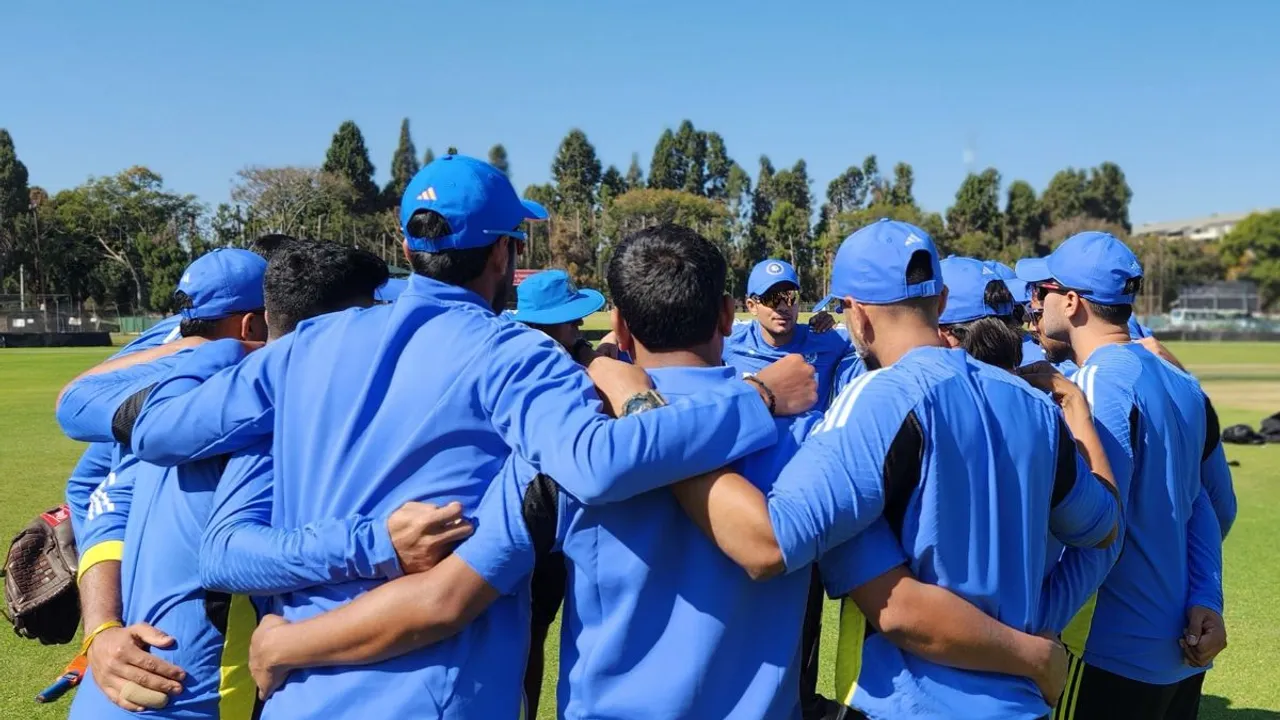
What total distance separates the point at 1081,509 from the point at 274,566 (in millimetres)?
1863

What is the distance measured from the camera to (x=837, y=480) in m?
2.00

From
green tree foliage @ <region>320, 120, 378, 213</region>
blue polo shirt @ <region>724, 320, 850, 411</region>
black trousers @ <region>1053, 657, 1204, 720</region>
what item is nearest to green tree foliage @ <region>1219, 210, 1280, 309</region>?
green tree foliage @ <region>320, 120, 378, 213</region>

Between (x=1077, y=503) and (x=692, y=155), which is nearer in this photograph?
(x=1077, y=503)

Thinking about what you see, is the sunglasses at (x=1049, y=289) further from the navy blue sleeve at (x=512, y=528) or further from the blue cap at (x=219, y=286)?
the blue cap at (x=219, y=286)

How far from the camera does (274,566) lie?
83.7 inches

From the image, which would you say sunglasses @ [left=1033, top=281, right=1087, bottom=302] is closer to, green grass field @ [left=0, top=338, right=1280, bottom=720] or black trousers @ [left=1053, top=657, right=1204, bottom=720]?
black trousers @ [left=1053, top=657, right=1204, bottom=720]

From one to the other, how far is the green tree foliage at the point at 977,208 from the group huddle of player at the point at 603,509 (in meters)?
95.8

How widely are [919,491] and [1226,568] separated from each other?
7.18 m

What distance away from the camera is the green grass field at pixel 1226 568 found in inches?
200

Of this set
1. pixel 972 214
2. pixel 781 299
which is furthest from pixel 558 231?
pixel 781 299

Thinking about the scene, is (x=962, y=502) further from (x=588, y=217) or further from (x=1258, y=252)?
(x=1258, y=252)

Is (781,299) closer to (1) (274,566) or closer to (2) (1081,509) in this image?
(2) (1081,509)

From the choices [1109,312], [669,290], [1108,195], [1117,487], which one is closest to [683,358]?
[669,290]

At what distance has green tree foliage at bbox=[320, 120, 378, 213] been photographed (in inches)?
3344
